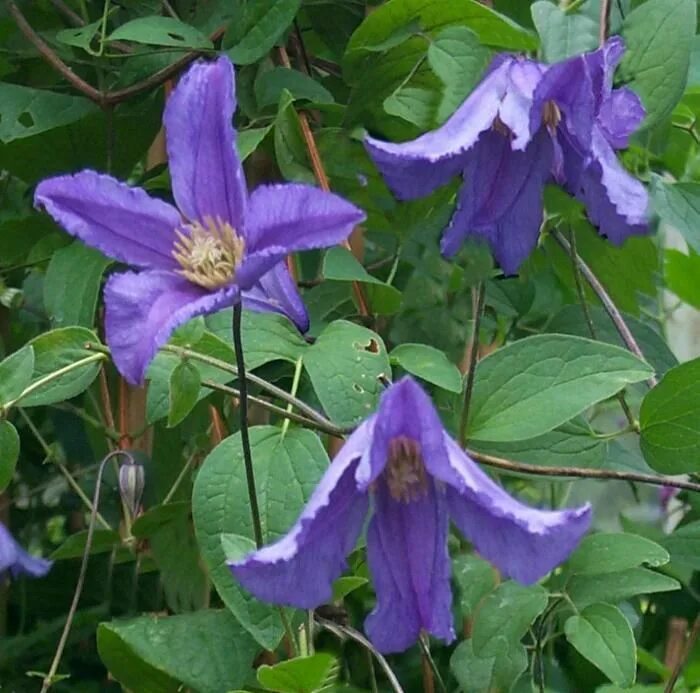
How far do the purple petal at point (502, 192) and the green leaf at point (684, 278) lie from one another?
478 mm

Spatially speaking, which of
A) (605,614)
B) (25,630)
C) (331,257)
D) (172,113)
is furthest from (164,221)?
(25,630)

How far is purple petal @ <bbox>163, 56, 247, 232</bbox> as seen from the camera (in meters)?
0.44

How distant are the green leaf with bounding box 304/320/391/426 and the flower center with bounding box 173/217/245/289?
0.29 ft

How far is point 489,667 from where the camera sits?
2.00 ft

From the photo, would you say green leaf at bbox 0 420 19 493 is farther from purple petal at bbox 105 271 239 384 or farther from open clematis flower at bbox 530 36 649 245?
open clematis flower at bbox 530 36 649 245

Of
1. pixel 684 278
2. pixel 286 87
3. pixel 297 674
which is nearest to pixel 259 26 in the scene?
pixel 286 87

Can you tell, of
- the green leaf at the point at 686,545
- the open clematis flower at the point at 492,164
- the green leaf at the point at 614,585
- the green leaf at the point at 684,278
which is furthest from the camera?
the green leaf at the point at 684,278

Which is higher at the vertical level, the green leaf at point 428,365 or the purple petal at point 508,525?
the purple petal at point 508,525

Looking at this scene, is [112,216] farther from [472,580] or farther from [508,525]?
[472,580]

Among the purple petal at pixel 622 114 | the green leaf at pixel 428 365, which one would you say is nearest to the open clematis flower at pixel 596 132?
the purple petal at pixel 622 114

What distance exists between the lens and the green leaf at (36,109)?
672 mm

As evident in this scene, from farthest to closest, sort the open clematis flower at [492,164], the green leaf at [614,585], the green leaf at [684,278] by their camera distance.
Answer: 1. the green leaf at [684,278]
2. the green leaf at [614,585]
3. the open clematis flower at [492,164]

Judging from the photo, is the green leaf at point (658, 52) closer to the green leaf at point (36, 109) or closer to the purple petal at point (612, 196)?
the purple petal at point (612, 196)

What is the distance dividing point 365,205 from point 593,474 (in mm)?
265
